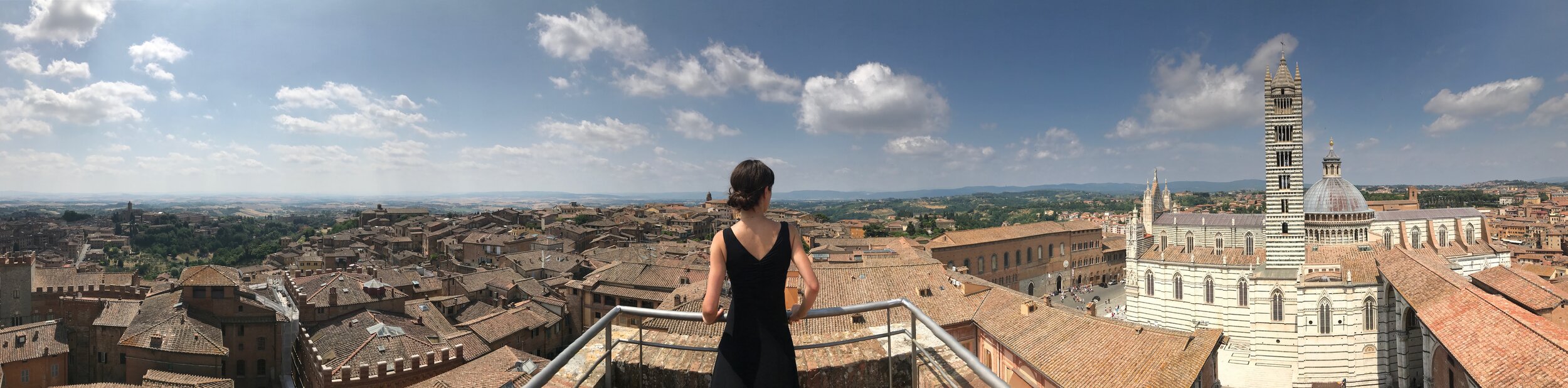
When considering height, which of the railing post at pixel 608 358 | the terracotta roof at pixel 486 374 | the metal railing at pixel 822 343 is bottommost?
the terracotta roof at pixel 486 374

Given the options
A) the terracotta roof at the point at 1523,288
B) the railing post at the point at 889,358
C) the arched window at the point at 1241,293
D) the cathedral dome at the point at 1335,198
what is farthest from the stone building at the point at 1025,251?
the railing post at the point at 889,358

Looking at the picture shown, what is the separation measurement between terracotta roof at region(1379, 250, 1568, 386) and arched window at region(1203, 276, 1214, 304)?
15.5m

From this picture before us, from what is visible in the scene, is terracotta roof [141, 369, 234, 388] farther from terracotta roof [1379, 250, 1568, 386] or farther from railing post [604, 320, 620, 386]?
terracotta roof [1379, 250, 1568, 386]

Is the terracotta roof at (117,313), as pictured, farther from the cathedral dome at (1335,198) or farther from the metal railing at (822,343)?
the cathedral dome at (1335,198)

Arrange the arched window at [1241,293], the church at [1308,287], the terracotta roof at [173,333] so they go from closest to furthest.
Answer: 1. the terracotta roof at [173,333]
2. the church at [1308,287]
3. the arched window at [1241,293]

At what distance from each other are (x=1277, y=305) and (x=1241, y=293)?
3.30 m

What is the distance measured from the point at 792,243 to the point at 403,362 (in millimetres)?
24839

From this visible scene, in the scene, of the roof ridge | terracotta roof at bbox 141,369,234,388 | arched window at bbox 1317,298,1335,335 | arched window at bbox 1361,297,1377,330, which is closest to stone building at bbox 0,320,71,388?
terracotta roof at bbox 141,369,234,388

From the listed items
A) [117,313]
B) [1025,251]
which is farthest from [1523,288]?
[117,313]

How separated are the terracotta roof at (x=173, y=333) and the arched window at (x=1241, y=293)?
162ft

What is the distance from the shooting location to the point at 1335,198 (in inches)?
1404

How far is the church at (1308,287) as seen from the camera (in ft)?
84.7

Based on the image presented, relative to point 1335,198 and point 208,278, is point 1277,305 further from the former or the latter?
point 208,278

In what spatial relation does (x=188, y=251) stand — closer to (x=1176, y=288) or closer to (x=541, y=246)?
(x=541, y=246)
